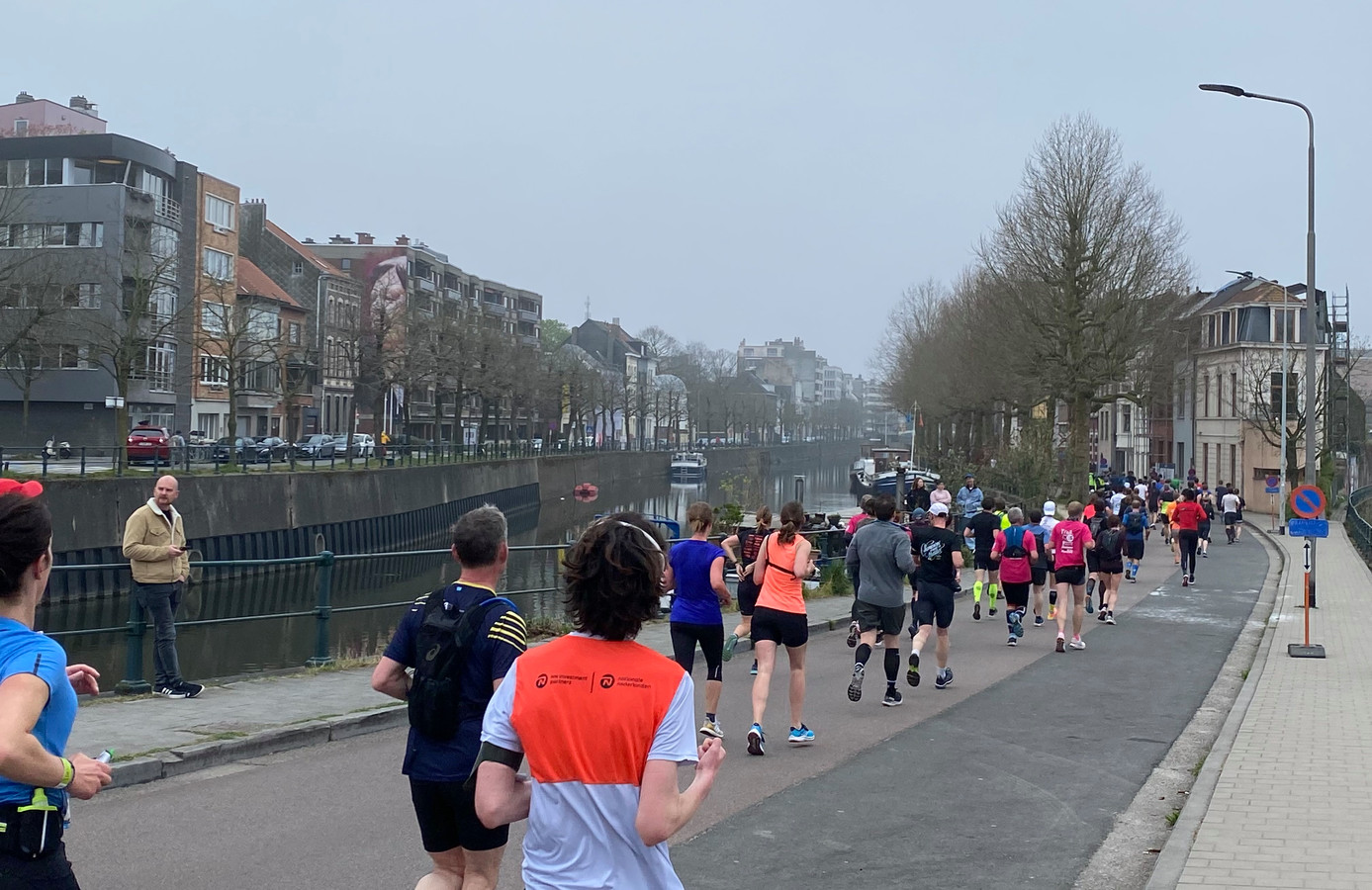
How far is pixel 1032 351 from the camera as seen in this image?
4447cm

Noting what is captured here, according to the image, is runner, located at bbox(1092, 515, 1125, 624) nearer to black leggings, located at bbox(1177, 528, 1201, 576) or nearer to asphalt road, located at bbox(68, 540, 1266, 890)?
asphalt road, located at bbox(68, 540, 1266, 890)

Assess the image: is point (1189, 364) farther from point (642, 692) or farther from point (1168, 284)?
point (642, 692)

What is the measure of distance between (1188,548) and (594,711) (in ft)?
81.8

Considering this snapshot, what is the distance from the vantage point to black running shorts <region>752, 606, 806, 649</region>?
9539mm

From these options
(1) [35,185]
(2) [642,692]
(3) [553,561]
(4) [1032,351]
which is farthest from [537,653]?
(1) [35,185]

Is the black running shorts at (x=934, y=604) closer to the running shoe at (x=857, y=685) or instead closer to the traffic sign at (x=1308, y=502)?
the running shoe at (x=857, y=685)

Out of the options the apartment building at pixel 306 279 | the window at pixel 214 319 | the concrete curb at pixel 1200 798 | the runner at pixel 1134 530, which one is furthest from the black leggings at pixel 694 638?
the apartment building at pixel 306 279

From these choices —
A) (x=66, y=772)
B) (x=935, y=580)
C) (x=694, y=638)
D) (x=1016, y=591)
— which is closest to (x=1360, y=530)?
(x=1016, y=591)

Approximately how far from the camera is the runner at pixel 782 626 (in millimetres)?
9469

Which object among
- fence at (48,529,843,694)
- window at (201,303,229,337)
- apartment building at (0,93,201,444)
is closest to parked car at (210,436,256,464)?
apartment building at (0,93,201,444)

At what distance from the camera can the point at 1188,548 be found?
2614cm

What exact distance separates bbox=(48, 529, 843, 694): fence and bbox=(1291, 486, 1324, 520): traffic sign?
854cm

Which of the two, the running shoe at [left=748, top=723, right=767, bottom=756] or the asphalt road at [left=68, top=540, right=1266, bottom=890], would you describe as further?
the running shoe at [left=748, top=723, right=767, bottom=756]

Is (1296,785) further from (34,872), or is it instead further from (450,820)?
(34,872)
